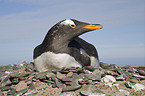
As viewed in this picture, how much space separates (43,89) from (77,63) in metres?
1.60

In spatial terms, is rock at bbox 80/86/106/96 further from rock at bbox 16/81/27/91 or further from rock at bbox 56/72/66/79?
rock at bbox 16/81/27/91

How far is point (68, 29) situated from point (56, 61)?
1.14 metres

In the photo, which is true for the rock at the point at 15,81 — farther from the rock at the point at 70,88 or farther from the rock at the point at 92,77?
the rock at the point at 92,77

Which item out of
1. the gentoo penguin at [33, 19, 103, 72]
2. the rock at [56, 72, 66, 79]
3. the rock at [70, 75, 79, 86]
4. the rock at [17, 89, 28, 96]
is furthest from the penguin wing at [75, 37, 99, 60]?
the rock at [17, 89, 28, 96]

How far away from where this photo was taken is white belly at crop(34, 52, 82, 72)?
599cm

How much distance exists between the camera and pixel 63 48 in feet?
20.0

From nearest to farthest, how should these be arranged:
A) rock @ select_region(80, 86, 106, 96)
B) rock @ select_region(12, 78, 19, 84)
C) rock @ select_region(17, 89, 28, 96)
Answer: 1. rock @ select_region(80, 86, 106, 96)
2. rock @ select_region(17, 89, 28, 96)
3. rock @ select_region(12, 78, 19, 84)

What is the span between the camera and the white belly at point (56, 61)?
19.7ft

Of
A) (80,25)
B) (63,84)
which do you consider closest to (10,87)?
(63,84)

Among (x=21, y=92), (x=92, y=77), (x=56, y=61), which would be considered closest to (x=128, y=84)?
(x=92, y=77)

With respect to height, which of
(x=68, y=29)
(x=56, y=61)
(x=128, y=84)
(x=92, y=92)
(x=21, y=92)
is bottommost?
(x=21, y=92)

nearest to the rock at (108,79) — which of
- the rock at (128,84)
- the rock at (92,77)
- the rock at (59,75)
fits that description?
the rock at (92,77)

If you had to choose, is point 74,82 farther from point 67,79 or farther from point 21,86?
point 21,86

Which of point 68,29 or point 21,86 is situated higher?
point 68,29
